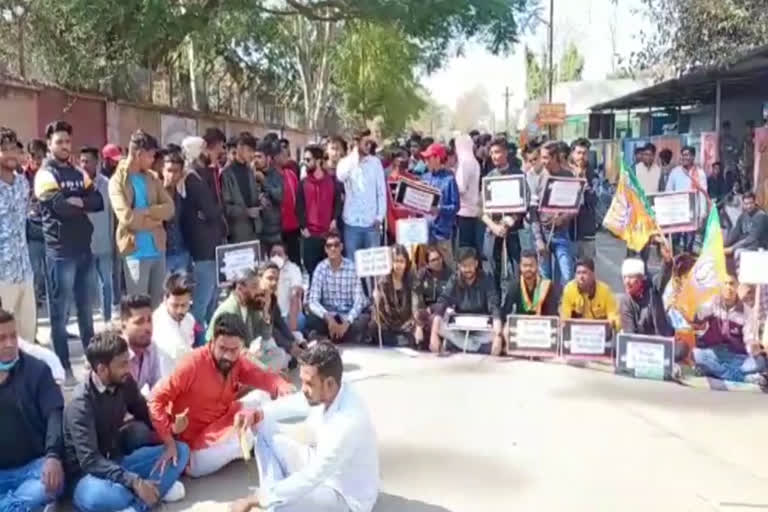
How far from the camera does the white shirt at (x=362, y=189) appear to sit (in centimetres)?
902

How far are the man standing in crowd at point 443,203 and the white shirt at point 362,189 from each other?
71 centimetres

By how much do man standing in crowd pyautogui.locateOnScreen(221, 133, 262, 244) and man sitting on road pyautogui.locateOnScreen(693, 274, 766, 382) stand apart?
12.8 ft

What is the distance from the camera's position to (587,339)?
7.55 metres

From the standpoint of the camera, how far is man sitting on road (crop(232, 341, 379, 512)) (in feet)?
13.3

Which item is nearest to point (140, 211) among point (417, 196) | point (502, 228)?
point (417, 196)

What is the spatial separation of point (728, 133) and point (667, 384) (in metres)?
12.7

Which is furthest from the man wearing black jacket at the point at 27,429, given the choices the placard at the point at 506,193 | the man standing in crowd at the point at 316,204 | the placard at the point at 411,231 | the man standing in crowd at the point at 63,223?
the placard at the point at 506,193

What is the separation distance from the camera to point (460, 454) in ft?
18.1

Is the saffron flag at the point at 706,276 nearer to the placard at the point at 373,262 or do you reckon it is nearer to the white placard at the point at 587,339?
the white placard at the point at 587,339

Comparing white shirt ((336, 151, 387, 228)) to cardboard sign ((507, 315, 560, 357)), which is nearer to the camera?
cardboard sign ((507, 315, 560, 357))

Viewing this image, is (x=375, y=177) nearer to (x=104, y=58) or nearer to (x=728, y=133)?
(x=104, y=58)

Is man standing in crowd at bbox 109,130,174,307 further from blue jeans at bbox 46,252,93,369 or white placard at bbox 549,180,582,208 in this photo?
white placard at bbox 549,180,582,208

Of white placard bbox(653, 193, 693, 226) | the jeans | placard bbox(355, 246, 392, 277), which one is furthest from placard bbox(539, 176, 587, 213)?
the jeans

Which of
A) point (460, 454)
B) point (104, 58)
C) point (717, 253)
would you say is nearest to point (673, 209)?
point (717, 253)
